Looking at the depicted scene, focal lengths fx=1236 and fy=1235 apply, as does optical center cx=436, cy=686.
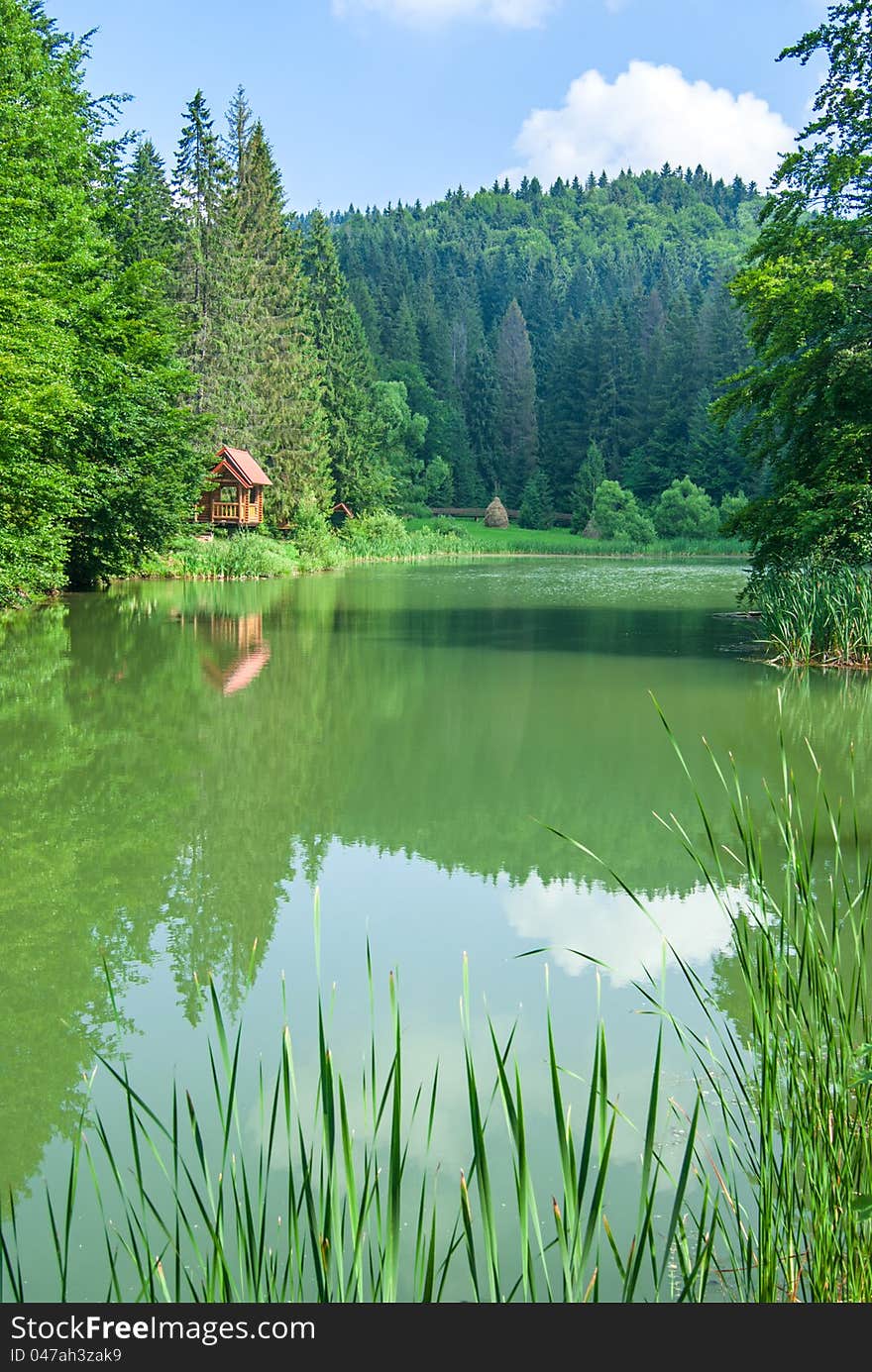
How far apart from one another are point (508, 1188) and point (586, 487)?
84308mm

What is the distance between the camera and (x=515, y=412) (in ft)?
325

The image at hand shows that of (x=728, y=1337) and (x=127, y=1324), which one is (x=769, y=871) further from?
(x=127, y=1324)

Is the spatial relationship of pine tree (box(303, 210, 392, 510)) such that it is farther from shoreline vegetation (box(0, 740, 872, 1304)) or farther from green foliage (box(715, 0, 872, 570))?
shoreline vegetation (box(0, 740, 872, 1304))

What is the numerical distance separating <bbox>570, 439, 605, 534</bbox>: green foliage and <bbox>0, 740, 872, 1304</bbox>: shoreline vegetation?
80.6m

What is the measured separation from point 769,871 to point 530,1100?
326 centimetres

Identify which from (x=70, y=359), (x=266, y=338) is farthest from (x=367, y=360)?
(x=70, y=359)

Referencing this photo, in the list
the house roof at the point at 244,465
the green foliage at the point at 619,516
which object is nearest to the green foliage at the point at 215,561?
the house roof at the point at 244,465

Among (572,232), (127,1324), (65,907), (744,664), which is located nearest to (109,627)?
(744,664)

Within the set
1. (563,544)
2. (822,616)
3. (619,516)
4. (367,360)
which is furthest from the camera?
(563,544)

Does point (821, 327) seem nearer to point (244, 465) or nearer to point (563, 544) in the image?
point (244, 465)

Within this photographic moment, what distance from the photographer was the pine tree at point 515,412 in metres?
97.4

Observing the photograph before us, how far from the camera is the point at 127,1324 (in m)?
2.06

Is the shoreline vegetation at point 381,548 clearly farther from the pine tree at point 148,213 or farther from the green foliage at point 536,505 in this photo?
the pine tree at point 148,213

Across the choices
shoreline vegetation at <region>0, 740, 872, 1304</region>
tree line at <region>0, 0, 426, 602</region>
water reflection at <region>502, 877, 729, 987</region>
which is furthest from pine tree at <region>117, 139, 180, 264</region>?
shoreline vegetation at <region>0, 740, 872, 1304</region>
